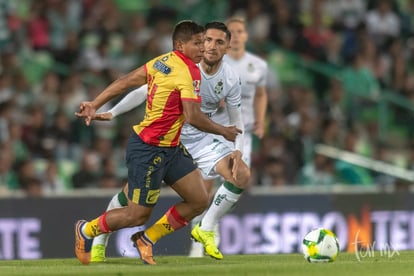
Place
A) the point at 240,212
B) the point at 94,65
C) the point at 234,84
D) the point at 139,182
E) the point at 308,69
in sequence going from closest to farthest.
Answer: the point at 139,182 < the point at 234,84 < the point at 240,212 < the point at 94,65 < the point at 308,69

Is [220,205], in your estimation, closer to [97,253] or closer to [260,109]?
[97,253]

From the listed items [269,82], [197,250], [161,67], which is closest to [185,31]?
[161,67]

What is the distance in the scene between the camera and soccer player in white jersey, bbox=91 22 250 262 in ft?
37.5

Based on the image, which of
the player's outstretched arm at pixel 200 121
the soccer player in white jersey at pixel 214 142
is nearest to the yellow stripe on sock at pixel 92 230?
the soccer player in white jersey at pixel 214 142

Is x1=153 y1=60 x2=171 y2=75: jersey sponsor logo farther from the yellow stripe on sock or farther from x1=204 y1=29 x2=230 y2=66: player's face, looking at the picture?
the yellow stripe on sock

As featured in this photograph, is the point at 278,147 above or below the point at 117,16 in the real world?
below

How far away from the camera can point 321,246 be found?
10828 millimetres

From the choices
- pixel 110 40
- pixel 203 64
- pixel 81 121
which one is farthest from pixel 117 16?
pixel 203 64

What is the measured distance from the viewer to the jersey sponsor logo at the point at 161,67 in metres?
10.5

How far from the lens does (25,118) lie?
16969 millimetres

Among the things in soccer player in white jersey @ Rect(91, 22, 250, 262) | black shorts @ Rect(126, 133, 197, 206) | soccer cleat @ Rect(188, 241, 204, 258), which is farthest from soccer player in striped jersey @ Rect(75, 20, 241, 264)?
soccer cleat @ Rect(188, 241, 204, 258)

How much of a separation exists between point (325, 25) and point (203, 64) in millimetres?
8816

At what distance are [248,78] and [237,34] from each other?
51cm

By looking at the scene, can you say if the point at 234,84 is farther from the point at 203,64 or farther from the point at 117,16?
the point at 117,16
